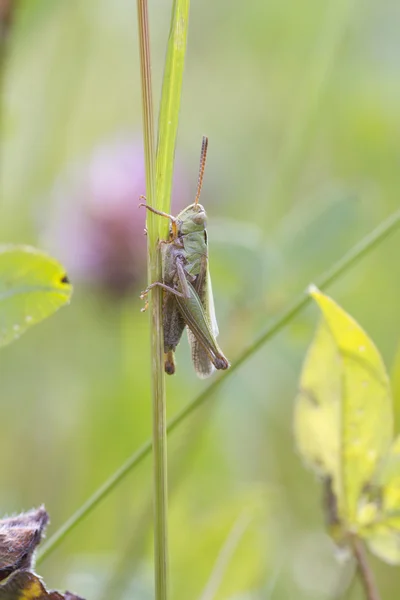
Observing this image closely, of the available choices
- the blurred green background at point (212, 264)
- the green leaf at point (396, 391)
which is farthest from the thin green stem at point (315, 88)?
the green leaf at point (396, 391)

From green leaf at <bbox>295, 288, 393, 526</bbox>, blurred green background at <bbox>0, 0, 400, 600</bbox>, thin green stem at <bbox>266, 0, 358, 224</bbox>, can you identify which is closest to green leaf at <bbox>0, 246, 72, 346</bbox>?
green leaf at <bbox>295, 288, 393, 526</bbox>

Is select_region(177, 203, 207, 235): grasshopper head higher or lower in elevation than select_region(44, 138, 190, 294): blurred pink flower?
lower

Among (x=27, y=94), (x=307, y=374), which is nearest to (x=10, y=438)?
(x=27, y=94)

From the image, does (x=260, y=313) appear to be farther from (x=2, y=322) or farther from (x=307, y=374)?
(x=2, y=322)

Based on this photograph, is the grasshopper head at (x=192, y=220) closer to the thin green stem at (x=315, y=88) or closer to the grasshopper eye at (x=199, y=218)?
the grasshopper eye at (x=199, y=218)

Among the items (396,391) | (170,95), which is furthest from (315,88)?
(170,95)

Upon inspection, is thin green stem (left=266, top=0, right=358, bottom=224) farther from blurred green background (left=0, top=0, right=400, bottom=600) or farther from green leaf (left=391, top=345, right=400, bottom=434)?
green leaf (left=391, top=345, right=400, bottom=434)
